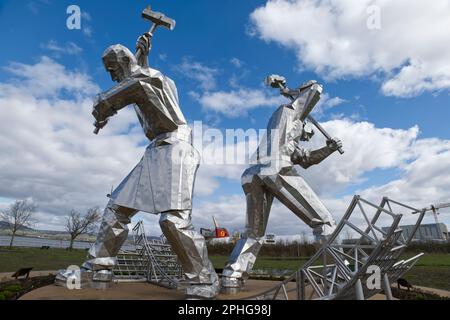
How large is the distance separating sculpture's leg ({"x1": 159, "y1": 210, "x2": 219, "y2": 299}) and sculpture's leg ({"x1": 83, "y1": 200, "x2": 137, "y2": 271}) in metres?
1.54

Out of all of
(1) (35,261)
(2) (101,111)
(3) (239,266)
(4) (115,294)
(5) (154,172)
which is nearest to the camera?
(5) (154,172)

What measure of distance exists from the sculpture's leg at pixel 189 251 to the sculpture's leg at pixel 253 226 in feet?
6.33

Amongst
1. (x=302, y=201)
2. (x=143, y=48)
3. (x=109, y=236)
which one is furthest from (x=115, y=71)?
(x=302, y=201)

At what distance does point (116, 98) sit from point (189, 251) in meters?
3.48

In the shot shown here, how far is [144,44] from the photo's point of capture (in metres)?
8.00

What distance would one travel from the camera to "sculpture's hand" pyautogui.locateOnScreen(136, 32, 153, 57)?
26.1ft

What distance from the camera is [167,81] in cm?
788

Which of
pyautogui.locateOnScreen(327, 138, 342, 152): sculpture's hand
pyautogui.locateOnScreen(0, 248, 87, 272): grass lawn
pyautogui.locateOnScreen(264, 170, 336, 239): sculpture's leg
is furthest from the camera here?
pyautogui.locateOnScreen(0, 248, 87, 272): grass lawn

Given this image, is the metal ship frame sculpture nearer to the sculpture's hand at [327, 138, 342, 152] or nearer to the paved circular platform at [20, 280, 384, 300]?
the paved circular platform at [20, 280, 384, 300]

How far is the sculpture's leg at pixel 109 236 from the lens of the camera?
783 cm

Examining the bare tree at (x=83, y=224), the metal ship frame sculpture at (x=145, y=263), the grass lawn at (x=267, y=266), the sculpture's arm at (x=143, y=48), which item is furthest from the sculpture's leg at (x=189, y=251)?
the bare tree at (x=83, y=224)

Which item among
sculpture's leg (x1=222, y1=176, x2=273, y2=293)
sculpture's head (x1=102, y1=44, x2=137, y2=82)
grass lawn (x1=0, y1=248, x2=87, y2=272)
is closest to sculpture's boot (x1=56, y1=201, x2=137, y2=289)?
sculpture's leg (x1=222, y1=176, x2=273, y2=293)

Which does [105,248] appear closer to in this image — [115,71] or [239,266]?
[239,266]
